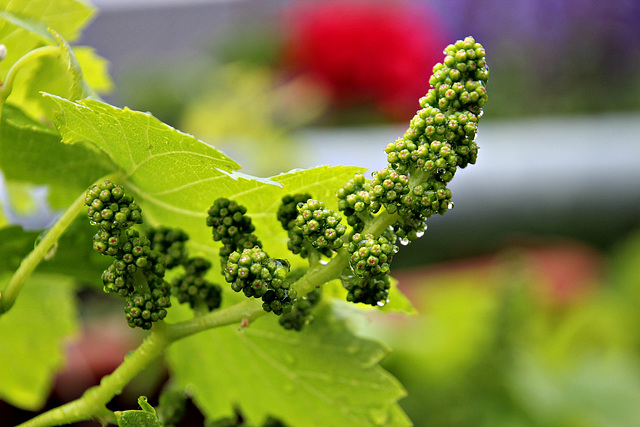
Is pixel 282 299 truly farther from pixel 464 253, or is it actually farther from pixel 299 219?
pixel 464 253

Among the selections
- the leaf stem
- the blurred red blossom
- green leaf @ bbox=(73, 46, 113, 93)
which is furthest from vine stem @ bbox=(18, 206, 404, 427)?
the blurred red blossom

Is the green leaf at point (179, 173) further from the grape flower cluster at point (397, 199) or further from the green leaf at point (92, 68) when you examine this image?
the green leaf at point (92, 68)

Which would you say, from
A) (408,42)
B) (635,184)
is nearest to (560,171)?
(635,184)

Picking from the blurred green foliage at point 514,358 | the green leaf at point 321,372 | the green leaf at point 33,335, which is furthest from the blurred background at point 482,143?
the green leaf at point 321,372

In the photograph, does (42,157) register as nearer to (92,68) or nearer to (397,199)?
(92,68)

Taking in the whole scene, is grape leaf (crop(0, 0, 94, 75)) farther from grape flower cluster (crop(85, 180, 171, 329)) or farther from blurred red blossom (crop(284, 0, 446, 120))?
blurred red blossom (crop(284, 0, 446, 120))

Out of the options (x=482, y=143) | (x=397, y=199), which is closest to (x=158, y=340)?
(x=397, y=199)
